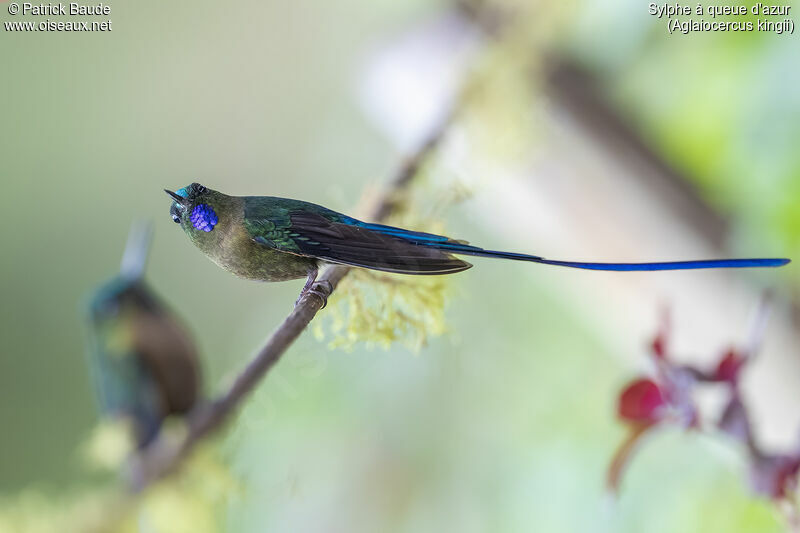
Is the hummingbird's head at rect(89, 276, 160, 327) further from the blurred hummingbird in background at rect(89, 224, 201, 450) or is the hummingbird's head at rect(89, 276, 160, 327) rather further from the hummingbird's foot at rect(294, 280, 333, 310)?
the hummingbird's foot at rect(294, 280, 333, 310)

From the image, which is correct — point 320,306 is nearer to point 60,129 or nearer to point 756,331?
point 756,331

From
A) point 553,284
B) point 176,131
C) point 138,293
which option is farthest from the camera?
point 176,131

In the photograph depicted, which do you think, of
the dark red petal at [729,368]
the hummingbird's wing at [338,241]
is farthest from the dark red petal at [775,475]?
the hummingbird's wing at [338,241]

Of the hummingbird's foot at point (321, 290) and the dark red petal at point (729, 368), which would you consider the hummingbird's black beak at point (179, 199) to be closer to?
the hummingbird's foot at point (321, 290)

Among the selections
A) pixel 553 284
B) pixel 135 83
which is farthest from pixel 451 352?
pixel 135 83

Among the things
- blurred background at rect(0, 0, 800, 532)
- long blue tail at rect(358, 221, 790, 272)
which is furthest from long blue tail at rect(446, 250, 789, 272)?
blurred background at rect(0, 0, 800, 532)

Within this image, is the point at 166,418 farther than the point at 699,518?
No
